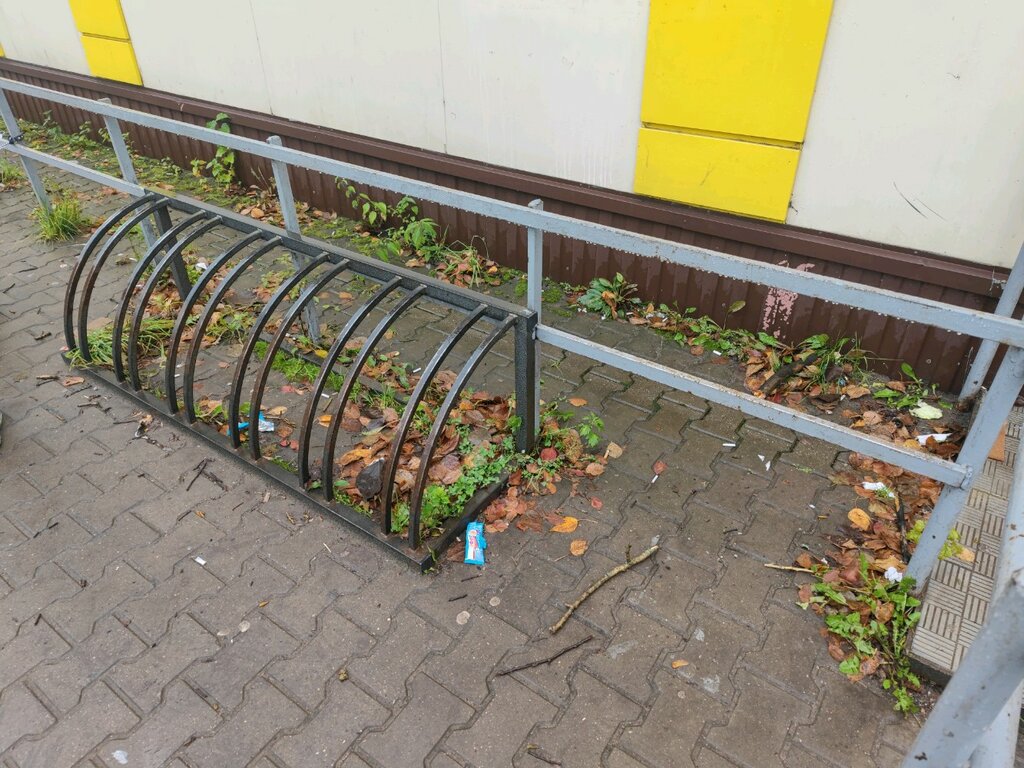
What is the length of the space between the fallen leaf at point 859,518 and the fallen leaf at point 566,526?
3.76ft

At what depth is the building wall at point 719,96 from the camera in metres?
2.90

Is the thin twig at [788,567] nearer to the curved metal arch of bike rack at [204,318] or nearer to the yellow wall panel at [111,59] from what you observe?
the curved metal arch of bike rack at [204,318]

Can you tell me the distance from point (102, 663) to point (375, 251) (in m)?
3.37

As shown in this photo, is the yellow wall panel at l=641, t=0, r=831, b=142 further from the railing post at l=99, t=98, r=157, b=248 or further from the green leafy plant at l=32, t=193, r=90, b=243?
the green leafy plant at l=32, t=193, r=90, b=243

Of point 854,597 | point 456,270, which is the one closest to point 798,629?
point 854,597

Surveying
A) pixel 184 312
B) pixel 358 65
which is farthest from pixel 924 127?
pixel 358 65

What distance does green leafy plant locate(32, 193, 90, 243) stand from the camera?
5305 mm

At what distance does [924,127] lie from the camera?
118 inches

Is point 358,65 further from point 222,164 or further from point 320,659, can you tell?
point 320,659

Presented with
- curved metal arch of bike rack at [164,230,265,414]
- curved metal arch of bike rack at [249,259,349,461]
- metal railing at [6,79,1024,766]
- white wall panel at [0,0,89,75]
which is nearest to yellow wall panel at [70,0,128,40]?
white wall panel at [0,0,89,75]

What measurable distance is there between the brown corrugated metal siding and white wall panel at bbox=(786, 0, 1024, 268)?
0.15m

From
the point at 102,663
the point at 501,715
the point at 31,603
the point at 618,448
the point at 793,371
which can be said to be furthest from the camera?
the point at 793,371

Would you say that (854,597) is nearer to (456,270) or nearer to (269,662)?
(269,662)

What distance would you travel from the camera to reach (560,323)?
419 centimetres
